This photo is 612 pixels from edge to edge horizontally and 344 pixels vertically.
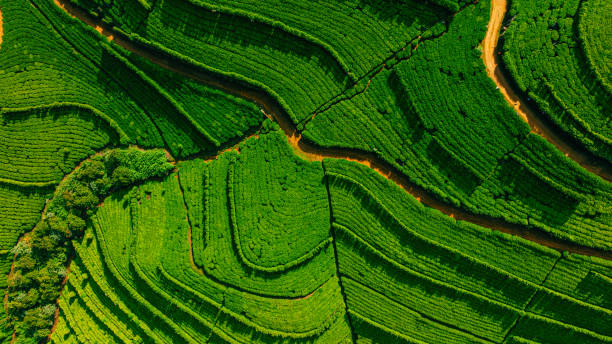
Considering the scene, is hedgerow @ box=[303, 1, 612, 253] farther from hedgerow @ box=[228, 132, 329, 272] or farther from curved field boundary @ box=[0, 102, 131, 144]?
curved field boundary @ box=[0, 102, 131, 144]

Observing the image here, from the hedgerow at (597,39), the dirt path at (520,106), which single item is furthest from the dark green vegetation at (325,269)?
the hedgerow at (597,39)

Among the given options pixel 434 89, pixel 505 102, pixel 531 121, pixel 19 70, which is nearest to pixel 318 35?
pixel 434 89

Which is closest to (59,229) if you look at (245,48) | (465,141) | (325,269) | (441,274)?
(245,48)

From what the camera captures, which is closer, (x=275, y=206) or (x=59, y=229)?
(x=275, y=206)

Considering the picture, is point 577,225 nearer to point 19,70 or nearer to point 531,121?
point 531,121

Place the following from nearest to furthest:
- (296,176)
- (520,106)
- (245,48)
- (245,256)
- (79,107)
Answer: (520,106) → (245,48) → (296,176) → (245,256) → (79,107)

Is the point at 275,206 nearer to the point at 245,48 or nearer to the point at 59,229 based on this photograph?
the point at 245,48

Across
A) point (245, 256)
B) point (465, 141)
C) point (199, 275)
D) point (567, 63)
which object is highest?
point (567, 63)
